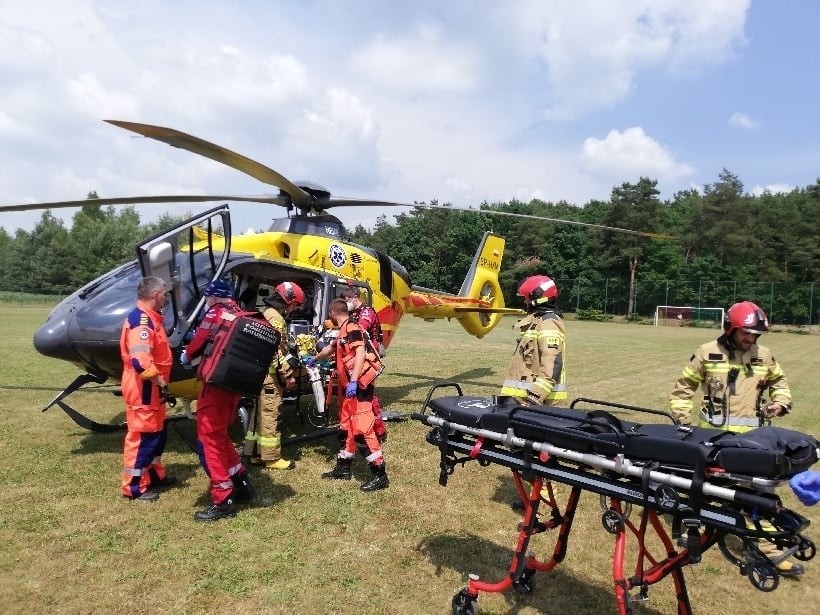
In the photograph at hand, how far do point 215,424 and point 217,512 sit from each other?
0.76 metres

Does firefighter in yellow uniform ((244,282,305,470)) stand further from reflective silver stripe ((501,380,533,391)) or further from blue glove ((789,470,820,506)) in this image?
blue glove ((789,470,820,506))

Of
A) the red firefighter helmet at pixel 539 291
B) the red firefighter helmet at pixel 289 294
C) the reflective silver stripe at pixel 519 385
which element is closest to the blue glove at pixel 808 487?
the reflective silver stripe at pixel 519 385

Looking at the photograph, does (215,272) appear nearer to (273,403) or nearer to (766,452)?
(273,403)

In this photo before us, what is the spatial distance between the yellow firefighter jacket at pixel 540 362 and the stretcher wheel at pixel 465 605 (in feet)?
5.84

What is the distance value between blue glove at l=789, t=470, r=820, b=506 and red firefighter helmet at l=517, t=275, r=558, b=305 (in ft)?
8.99

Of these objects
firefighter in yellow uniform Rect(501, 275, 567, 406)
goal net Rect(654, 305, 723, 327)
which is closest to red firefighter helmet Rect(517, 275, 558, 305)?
firefighter in yellow uniform Rect(501, 275, 567, 406)

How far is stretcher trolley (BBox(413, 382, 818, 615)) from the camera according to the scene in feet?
7.82

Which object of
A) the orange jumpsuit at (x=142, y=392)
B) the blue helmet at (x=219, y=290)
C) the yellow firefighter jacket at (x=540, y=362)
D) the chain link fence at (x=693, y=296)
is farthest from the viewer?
the chain link fence at (x=693, y=296)

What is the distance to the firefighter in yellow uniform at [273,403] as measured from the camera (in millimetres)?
6023

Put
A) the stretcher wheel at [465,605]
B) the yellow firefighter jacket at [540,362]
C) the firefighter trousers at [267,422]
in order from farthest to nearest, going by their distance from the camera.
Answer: the firefighter trousers at [267,422] < the yellow firefighter jacket at [540,362] < the stretcher wheel at [465,605]

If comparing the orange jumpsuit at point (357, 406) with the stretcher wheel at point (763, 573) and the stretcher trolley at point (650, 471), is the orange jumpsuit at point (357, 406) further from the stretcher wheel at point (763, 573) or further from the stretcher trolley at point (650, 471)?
the stretcher wheel at point (763, 573)

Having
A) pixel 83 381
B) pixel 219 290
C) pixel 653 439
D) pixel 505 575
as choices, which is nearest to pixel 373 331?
pixel 219 290

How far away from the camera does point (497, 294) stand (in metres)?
12.1

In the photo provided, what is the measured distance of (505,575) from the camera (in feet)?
13.2
